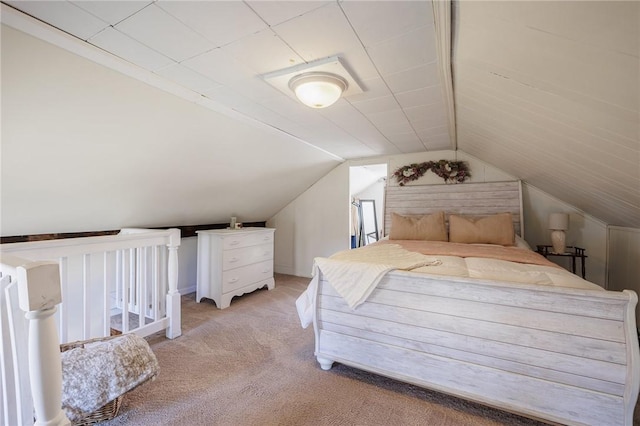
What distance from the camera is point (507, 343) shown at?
1487 millimetres

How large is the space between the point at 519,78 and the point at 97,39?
2099mm

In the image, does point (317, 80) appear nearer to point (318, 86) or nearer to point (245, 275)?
point (318, 86)

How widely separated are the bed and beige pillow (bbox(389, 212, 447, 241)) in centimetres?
120

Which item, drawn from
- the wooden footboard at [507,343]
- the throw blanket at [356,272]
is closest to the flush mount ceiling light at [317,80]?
the throw blanket at [356,272]

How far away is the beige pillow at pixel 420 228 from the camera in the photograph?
336 cm

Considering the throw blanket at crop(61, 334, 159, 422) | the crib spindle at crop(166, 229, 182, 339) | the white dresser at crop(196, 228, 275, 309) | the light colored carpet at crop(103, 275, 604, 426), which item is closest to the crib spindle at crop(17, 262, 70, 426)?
the throw blanket at crop(61, 334, 159, 422)

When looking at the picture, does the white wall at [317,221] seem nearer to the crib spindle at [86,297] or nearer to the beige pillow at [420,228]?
the beige pillow at [420,228]

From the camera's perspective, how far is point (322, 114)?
8.07 ft

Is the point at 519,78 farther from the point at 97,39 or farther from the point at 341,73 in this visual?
the point at 97,39

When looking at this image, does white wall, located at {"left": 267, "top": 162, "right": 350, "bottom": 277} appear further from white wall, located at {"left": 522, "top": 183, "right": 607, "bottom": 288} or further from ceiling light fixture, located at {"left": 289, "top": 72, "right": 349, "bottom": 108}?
ceiling light fixture, located at {"left": 289, "top": 72, "right": 349, "bottom": 108}

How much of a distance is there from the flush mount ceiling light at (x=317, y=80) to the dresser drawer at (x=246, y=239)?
1995 millimetres

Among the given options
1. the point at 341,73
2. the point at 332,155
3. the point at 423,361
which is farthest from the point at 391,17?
the point at 332,155

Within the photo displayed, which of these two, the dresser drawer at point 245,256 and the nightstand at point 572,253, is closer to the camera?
the nightstand at point 572,253

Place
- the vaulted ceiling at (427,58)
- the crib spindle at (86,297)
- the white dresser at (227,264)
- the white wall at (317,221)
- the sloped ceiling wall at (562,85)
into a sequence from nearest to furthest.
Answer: the sloped ceiling wall at (562,85), the vaulted ceiling at (427,58), the crib spindle at (86,297), the white dresser at (227,264), the white wall at (317,221)
